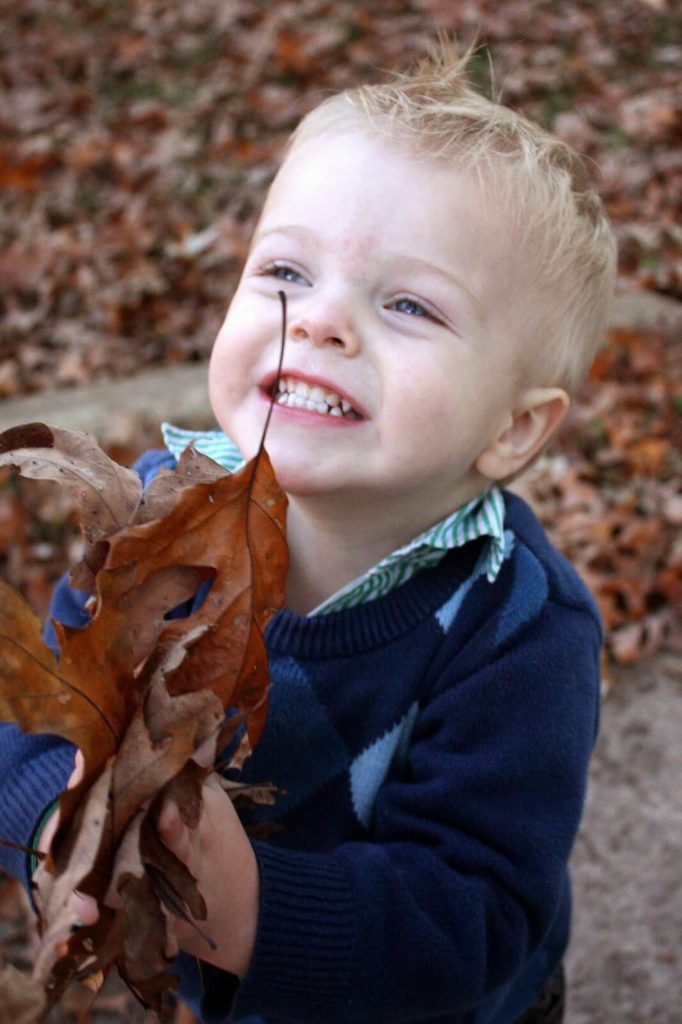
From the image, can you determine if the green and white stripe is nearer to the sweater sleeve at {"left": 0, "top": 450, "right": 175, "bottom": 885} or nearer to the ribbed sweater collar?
the ribbed sweater collar

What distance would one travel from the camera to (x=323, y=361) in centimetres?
155

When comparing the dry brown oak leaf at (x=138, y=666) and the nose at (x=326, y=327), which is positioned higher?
the nose at (x=326, y=327)

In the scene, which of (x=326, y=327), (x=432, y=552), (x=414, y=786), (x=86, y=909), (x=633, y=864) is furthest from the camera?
(x=633, y=864)

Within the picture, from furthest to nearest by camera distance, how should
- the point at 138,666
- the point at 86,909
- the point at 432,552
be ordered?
the point at 432,552
the point at 138,666
the point at 86,909

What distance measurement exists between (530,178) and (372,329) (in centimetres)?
41

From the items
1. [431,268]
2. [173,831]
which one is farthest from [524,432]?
[173,831]

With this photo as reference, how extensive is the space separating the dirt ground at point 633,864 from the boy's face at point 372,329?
1.42 metres

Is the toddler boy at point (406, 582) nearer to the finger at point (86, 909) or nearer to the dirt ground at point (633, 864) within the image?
the finger at point (86, 909)

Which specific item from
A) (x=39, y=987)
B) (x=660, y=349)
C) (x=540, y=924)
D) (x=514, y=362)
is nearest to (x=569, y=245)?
(x=514, y=362)

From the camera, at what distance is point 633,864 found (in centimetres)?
266

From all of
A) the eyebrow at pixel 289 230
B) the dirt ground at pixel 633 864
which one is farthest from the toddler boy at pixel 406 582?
the dirt ground at pixel 633 864

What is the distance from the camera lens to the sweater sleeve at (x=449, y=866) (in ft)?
4.89

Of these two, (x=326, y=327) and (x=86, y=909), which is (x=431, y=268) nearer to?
(x=326, y=327)

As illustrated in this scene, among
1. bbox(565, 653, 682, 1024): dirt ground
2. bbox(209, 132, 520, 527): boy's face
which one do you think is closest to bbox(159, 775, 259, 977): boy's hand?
bbox(209, 132, 520, 527): boy's face
